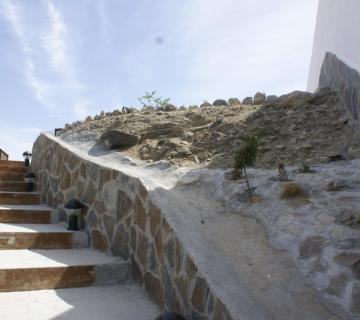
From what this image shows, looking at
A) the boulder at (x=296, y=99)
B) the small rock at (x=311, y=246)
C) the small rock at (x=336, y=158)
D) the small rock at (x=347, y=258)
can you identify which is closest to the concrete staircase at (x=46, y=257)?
the small rock at (x=311, y=246)

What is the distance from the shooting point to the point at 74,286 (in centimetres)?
345

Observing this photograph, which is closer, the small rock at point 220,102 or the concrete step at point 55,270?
the concrete step at point 55,270

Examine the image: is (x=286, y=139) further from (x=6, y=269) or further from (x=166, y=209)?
(x=6, y=269)

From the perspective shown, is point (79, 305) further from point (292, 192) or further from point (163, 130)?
point (163, 130)

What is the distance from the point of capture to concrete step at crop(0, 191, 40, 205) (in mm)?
5281

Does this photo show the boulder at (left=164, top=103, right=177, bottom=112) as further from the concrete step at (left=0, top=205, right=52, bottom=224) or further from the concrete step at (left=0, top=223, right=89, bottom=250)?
the concrete step at (left=0, top=223, right=89, bottom=250)

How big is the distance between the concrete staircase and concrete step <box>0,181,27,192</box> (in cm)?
97

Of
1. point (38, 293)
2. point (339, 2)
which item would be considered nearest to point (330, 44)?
point (339, 2)

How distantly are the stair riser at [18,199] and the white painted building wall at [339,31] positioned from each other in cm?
440

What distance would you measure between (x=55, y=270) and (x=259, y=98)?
494 cm

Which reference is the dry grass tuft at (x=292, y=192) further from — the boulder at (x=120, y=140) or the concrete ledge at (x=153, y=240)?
the boulder at (x=120, y=140)

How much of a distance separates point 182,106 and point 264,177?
441cm

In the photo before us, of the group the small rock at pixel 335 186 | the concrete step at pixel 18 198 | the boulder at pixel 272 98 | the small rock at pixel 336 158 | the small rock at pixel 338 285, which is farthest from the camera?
the boulder at pixel 272 98

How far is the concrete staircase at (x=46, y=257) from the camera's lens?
3.28 meters
